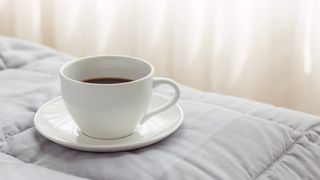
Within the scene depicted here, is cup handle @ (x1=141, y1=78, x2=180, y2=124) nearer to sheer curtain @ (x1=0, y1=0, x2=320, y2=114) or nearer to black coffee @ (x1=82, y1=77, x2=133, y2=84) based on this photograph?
black coffee @ (x1=82, y1=77, x2=133, y2=84)

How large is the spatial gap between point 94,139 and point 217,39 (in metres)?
0.80

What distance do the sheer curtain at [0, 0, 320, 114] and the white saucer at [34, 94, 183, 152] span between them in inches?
25.0

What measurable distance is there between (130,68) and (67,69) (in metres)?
0.09

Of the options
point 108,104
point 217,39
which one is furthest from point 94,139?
point 217,39

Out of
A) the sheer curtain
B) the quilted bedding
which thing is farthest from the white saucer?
the sheer curtain

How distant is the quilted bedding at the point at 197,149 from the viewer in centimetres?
72

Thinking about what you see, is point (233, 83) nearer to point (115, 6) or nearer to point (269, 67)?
point (269, 67)

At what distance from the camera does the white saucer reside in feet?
2.48

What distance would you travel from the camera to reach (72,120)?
0.84m

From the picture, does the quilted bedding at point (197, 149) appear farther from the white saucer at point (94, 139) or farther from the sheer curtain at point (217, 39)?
the sheer curtain at point (217, 39)

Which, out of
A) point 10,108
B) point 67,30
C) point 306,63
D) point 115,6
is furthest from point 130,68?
point 67,30

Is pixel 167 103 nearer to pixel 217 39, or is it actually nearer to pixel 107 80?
pixel 107 80

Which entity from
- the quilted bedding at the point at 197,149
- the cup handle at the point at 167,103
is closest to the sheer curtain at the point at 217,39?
the quilted bedding at the point at 197,149

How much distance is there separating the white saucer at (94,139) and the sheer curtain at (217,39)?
636 millimetres
